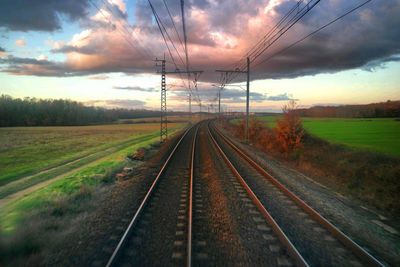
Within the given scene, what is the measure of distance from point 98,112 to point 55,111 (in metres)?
23.0

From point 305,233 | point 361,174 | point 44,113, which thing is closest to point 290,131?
point 361,174

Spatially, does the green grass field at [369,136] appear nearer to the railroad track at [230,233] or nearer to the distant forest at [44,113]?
the railroad track at [230,233]

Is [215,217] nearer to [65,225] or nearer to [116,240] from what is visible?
[116,240]

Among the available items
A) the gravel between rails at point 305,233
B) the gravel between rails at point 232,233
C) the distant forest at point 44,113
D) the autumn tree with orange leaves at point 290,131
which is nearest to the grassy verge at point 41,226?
the gravel between rails at point 232,233

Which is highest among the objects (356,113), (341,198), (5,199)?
(356,113)

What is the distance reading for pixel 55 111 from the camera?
3947 inches

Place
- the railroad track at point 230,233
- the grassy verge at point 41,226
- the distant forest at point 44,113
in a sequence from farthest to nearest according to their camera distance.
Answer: the distant forest at point 44,113, the grassy verge at point 41,226, the railroad track at point 230,233

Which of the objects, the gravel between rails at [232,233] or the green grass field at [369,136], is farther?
the green grass field at [369,136]

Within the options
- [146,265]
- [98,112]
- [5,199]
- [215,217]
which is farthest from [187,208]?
[98,112]

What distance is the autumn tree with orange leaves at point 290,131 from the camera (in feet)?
67.9

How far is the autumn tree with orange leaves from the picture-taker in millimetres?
20688

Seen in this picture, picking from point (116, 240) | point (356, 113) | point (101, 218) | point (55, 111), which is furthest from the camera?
point (55, 111)

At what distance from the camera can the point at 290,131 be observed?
21031mm

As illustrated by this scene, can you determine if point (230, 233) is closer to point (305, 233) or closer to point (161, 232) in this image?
point (161, 232)
